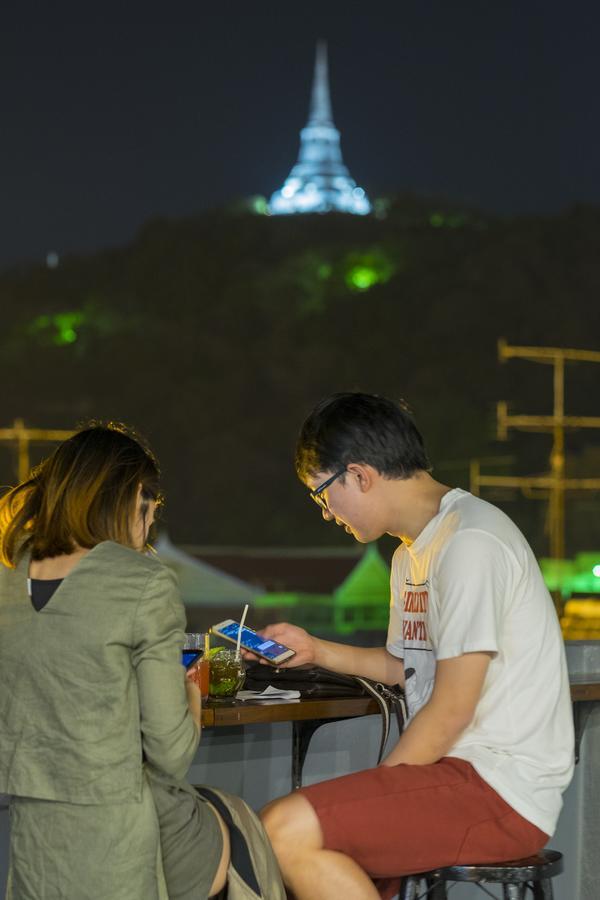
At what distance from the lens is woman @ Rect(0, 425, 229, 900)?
1.50m

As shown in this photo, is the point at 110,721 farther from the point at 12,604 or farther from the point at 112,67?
the point at 112,67

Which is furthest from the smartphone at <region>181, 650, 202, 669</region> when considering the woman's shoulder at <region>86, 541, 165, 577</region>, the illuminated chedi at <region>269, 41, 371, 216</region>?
the illuminated chedi at <region>269, 41, 371, 216</region>

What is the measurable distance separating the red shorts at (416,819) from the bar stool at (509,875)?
0.5 inches

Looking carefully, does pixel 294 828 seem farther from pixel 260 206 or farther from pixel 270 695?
pixel 260 206

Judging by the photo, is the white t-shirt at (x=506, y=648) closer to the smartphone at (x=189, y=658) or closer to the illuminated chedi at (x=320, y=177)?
the smartphone at (x=189, y=658)

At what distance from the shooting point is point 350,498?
1861 millimetres

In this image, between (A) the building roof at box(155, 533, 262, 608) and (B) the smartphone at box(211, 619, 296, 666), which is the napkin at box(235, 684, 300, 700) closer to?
(B) the smartphone at box(211, 619, 296, 666)

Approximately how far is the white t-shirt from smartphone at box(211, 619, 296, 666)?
0.40 meters

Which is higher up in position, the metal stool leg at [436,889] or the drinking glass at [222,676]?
the drinking glass at [222,676]

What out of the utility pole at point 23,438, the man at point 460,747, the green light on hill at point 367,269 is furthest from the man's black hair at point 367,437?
the green light on hill at point 367,269

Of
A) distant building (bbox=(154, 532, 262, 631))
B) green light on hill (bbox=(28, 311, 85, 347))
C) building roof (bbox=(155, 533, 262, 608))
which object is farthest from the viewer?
→ green light on hill (bbox=(28, 311, 85, 347))

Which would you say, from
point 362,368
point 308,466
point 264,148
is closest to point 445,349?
point 362,368

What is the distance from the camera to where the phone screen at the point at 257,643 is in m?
2.11

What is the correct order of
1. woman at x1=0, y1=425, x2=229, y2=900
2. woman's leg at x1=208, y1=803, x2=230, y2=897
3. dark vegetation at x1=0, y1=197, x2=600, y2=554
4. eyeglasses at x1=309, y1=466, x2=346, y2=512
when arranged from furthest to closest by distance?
1. dark vegetation at x1=0, y1=197, x2=600, y2=554
2. eyeglasses at x1=309, y1=466, x2=346, y2=512
3. woman's leg at x1=208, y1=803, x2=230, y2=897
4. woman at x1=0, y1=425, x2=229, y2=900
